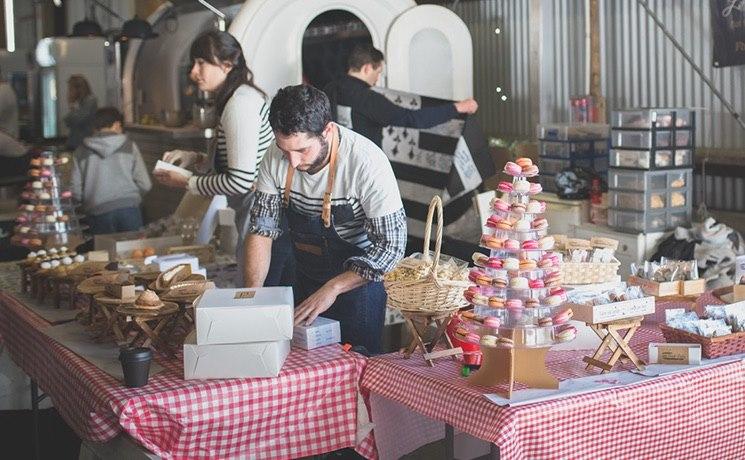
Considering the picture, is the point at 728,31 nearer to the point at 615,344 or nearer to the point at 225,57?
the point at 225,57

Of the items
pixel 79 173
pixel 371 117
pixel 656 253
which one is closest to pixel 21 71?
pixel 79 173

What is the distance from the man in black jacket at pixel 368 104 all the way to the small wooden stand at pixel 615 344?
3568mm

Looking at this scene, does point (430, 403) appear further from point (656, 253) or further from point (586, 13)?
point (586, 13)

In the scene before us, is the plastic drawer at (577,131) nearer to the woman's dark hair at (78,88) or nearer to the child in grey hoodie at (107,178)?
the child in grey hoodie at (107,178)

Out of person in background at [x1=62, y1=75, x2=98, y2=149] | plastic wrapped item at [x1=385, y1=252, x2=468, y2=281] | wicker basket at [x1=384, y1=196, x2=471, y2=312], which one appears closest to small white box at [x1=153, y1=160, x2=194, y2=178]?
plastic wrapped item at [x1=385, y1=252, x2=468, y2=281]

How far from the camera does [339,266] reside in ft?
13.4

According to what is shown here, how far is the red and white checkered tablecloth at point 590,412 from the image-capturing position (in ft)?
10.1

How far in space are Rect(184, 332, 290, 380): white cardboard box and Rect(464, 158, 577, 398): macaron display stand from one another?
0.62 meters

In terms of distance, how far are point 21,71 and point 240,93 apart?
1036 cm

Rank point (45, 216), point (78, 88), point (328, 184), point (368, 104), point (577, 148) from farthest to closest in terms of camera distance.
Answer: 1. point (78, 88)
2. point (577, 148)
3. point (368, 104)
4. point (45, 216)
5. point (328, 184)

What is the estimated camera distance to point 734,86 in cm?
683

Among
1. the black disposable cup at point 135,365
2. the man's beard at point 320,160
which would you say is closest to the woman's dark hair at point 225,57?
the man's beard at point 320,160

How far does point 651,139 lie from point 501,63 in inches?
110

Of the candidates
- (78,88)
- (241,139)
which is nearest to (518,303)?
(241,139)
